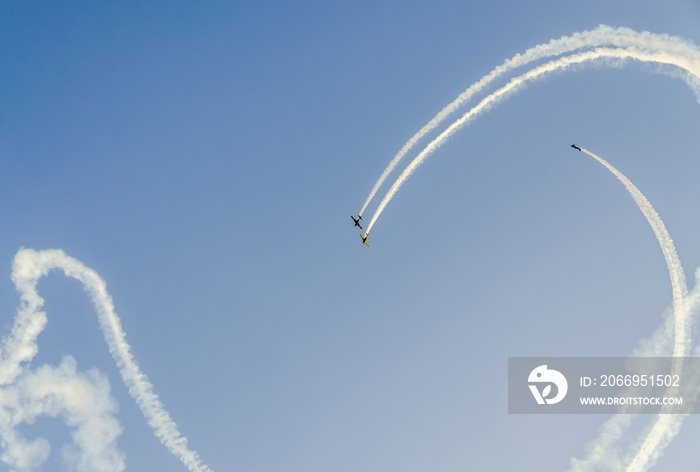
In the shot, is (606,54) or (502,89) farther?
(502,89)

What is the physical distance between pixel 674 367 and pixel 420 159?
39984 mm

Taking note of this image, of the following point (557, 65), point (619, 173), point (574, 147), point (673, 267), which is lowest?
point (673, 267)

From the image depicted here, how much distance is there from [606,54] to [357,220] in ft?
113

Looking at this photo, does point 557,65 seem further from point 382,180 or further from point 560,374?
point 560,374

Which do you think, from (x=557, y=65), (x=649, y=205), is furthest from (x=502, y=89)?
(x=649, y=205)

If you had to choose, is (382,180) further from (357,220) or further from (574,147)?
(574,147)

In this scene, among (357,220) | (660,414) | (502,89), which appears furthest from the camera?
(357,220)

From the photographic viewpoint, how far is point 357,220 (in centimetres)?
6669

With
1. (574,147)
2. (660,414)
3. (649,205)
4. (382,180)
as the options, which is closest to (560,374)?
(660,414)

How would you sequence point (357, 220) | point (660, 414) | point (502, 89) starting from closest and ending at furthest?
point (502, 89)
point (660, 414)
point (357, 220)

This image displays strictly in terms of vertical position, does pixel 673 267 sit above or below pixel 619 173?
below

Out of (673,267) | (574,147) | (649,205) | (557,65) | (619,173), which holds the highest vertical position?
(557,65)

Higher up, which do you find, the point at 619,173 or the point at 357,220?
the point at 357,220

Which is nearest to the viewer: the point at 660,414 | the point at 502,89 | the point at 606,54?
the point at 606,54
